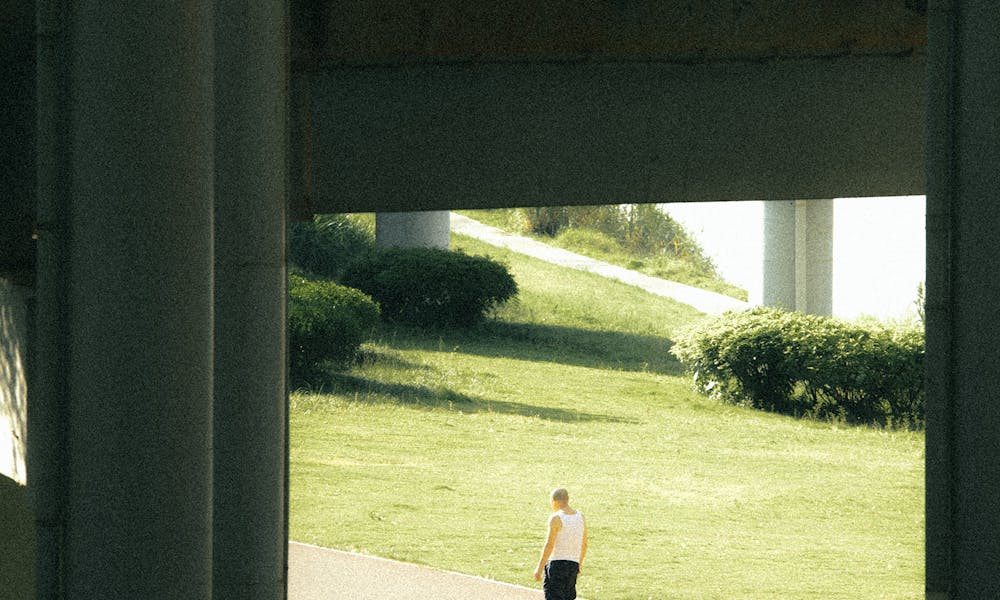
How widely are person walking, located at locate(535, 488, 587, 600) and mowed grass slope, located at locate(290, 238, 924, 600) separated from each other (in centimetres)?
307

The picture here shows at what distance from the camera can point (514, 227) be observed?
131 ft

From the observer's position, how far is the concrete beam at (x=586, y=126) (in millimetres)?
8500

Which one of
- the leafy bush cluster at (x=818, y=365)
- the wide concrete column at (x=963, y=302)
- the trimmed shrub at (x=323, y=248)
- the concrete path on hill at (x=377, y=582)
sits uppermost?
the trimmed shrub at (x=323, y=248)

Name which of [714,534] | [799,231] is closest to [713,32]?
[714,534]

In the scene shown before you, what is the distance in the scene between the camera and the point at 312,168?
8531 mm

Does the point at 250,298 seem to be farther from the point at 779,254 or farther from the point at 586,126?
the point at 779,254

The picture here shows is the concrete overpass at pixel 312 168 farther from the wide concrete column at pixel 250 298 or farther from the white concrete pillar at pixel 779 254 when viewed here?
the white concrete pillar at pixel 779 254

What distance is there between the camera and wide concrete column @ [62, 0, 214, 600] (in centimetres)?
405

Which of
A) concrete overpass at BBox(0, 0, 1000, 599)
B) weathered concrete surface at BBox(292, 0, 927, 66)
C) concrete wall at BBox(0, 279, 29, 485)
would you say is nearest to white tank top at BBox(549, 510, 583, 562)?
concrete overpass at BBox(0, 0, 1000, 599)

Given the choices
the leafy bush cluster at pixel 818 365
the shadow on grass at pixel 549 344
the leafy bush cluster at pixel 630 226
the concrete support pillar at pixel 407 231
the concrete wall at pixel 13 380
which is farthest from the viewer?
the leafy bush cluster at pixel 630 226

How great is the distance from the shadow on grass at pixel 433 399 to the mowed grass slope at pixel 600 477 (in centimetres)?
5

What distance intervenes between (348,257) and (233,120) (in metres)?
24.2

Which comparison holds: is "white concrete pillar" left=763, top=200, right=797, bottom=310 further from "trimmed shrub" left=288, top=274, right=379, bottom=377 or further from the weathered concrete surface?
the weathered concrete surface

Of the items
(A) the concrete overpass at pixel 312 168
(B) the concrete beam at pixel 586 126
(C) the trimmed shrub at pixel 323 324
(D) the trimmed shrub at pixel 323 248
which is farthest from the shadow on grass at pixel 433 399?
(B) the concrete beam at pixel 586 126
